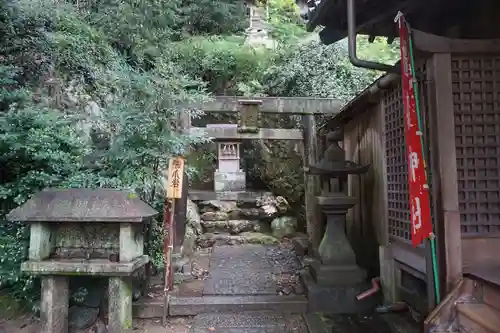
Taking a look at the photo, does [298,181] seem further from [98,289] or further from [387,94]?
[98,289]

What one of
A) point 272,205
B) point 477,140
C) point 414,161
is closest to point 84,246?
point 414,161

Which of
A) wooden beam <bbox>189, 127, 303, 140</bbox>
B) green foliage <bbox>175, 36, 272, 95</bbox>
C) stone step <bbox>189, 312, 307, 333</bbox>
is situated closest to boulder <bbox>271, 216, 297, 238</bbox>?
wooden beam <bbox>189, 127, 303, 140</bbox>

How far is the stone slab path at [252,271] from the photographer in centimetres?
657

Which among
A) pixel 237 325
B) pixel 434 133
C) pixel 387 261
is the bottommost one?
pixel 237 325

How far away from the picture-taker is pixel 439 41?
3471 mm

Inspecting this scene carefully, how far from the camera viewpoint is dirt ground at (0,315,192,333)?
4941 mm

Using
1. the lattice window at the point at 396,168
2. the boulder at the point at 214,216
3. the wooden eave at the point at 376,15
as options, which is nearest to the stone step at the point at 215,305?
the lattice window at the point at 396,168

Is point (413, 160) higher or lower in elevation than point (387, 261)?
Answer: higher

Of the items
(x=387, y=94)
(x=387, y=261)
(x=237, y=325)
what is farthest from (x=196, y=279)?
(x=387, y=94)

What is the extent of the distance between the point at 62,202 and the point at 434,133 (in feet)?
15.6

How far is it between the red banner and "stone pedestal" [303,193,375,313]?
2.47 m

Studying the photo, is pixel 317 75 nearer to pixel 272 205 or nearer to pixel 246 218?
pixel 272 205

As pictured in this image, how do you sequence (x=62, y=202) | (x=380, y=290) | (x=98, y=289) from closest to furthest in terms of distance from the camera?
(x=62, y=202)
(x=98, y=289)
(x=380, y=290)

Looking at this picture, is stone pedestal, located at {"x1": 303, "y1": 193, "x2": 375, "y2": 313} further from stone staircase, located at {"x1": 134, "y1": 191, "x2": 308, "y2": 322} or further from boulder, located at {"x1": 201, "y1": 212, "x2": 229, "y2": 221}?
boulder, located at {"x1": 201, "y1": 212, "x2": 229, "y2": 221}
